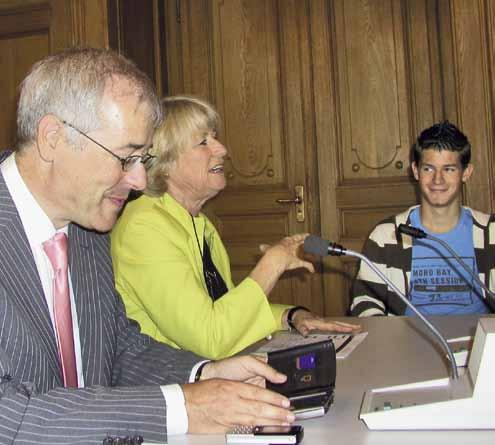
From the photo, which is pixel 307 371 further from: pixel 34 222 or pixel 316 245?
pixel 34 222

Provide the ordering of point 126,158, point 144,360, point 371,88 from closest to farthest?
point 126,158 < point 144,360 < point 371,88

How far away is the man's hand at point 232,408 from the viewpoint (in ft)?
3.68

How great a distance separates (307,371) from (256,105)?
2.83 metres

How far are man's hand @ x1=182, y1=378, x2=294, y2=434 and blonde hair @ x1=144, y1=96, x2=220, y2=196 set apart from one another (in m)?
0.99

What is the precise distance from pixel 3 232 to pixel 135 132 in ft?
1.06

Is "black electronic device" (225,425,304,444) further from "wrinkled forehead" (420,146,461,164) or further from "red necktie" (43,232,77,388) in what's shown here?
"wrinkled forehead" (420,146,461,164)

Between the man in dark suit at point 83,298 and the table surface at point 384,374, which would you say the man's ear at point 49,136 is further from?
the table surface at point 384,374

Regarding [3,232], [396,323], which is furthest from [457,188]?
[3,232]

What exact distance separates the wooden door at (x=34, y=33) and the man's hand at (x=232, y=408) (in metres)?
2.55

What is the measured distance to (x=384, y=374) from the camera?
144 cm

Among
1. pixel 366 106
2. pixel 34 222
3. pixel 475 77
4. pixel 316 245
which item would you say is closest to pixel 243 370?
pixel 316 245

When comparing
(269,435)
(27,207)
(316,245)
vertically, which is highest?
(27,207)

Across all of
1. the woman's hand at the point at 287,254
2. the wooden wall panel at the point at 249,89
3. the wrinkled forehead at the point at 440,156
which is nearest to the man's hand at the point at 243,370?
the woman's hand at the point at 287,254

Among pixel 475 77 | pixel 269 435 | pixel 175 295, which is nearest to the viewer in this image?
pixel 269 435
